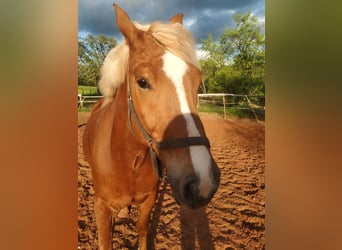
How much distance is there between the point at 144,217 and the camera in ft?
4.10

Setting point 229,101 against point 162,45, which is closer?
point 162,45

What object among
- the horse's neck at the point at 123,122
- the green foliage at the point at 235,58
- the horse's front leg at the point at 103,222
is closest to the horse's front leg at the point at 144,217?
the horse's front leg at the point at 103,222

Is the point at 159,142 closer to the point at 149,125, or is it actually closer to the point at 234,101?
the point at 149,125

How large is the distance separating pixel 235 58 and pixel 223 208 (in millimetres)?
760

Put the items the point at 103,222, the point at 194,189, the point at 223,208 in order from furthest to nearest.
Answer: the point at 223,208, the point at 103,222, the point at 194,189

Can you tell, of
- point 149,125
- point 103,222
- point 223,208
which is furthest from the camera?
point 223,208

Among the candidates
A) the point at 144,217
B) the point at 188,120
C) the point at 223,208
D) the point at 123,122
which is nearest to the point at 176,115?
the point at 188,120

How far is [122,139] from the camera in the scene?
3.31ft

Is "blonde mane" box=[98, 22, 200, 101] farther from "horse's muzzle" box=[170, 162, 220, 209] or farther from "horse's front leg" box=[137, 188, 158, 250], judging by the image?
"horse's front leg" box=[137, 188, 158, 250]

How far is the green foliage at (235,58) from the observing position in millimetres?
1237

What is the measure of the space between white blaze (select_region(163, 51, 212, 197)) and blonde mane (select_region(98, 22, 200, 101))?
0.13 ft

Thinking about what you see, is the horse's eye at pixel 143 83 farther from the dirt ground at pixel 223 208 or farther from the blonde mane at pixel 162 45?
the dirt ground at pixel 223 208
